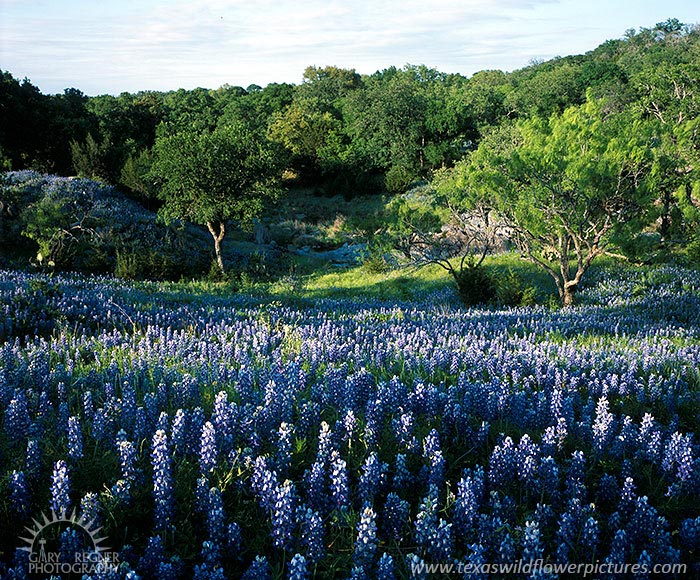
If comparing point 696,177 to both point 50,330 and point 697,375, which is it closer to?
point 697,375

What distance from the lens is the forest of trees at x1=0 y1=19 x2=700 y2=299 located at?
15.6m

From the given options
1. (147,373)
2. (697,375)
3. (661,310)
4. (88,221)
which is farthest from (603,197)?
(88,221)

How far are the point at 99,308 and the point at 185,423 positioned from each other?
21.0ft

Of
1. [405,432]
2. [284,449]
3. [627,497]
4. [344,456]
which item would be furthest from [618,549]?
[284,449]

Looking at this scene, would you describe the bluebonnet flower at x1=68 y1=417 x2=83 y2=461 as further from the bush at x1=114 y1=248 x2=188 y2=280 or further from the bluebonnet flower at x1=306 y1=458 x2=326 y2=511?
the bush at x1=114 y1=248 x2=188 y2=280

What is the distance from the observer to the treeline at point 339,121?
41.6 metres

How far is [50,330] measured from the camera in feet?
29.3

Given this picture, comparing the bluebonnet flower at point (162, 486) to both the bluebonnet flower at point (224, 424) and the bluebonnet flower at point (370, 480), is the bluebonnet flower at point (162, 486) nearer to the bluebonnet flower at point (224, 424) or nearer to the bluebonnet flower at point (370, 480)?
the bluebonnet flower at point (224, 424)

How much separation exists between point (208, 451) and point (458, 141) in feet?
170

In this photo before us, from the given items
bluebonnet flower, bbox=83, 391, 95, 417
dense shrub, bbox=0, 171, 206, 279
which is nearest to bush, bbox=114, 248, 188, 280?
dense shrub, bbox=0, 171, 206, 279

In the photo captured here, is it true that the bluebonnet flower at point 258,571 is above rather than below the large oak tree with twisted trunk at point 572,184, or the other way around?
below

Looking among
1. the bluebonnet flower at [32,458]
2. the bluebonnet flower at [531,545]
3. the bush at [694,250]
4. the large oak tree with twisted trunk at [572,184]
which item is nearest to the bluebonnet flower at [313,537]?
the bluebonnet flower at [531,545]

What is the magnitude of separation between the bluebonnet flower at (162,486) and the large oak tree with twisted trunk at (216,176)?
2114cm

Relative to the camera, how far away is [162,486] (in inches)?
144
